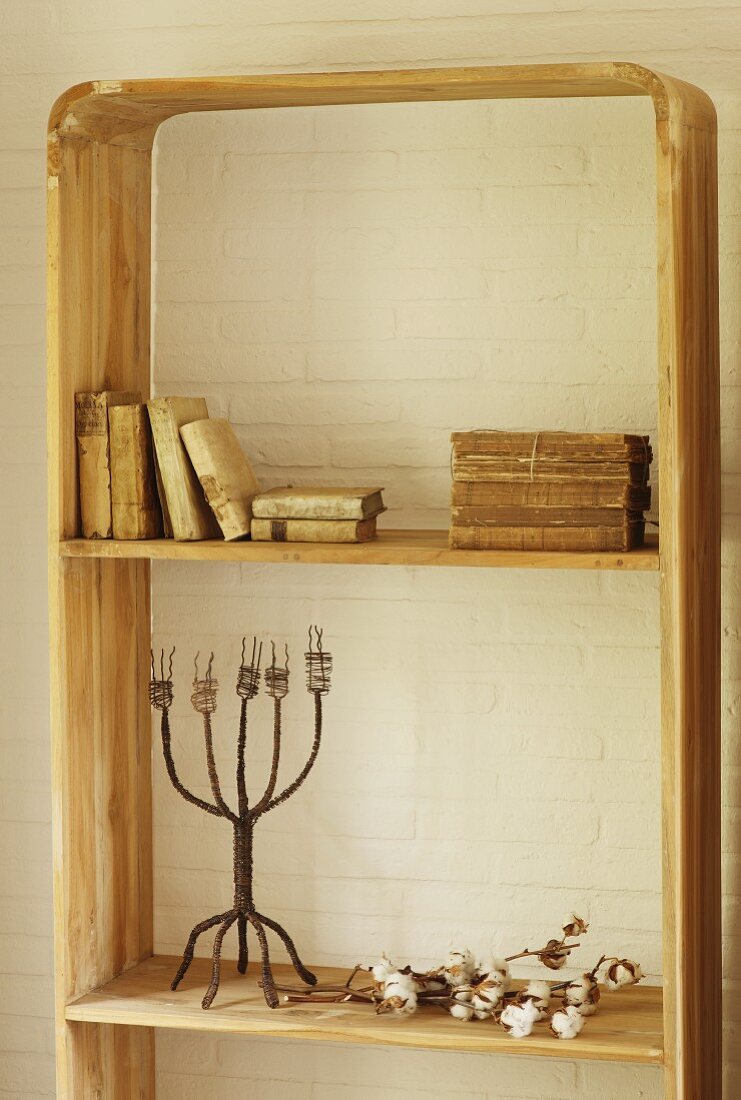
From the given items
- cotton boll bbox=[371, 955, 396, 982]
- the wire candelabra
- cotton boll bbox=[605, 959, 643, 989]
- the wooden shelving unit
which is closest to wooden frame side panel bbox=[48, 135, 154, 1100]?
the wooden shelving unit

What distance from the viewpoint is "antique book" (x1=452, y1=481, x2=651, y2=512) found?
1782 millimetres

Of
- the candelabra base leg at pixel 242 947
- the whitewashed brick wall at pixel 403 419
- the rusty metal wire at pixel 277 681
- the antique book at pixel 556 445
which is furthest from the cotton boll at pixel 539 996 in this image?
the antique book at pixel 556 445

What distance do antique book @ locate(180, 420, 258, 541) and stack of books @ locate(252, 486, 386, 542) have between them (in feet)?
0.08

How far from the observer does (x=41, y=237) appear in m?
2.23

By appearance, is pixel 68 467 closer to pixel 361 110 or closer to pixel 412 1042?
pixel 361 110

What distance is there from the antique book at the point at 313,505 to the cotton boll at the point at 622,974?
A: 30.2 inches

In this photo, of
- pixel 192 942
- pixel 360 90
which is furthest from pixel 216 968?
pixel 360 90

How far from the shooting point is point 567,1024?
1.81 meters

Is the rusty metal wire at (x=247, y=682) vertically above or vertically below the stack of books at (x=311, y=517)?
below

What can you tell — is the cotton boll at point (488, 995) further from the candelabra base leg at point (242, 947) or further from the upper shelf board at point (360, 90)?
the upper shelf board at point (360, 90)

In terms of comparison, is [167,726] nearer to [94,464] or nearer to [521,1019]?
[94,464]

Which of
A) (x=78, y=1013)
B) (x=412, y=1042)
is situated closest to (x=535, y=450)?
(x=412, y=1042)

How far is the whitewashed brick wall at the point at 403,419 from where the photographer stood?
208 cm

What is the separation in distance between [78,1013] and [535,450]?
3.45 feet
